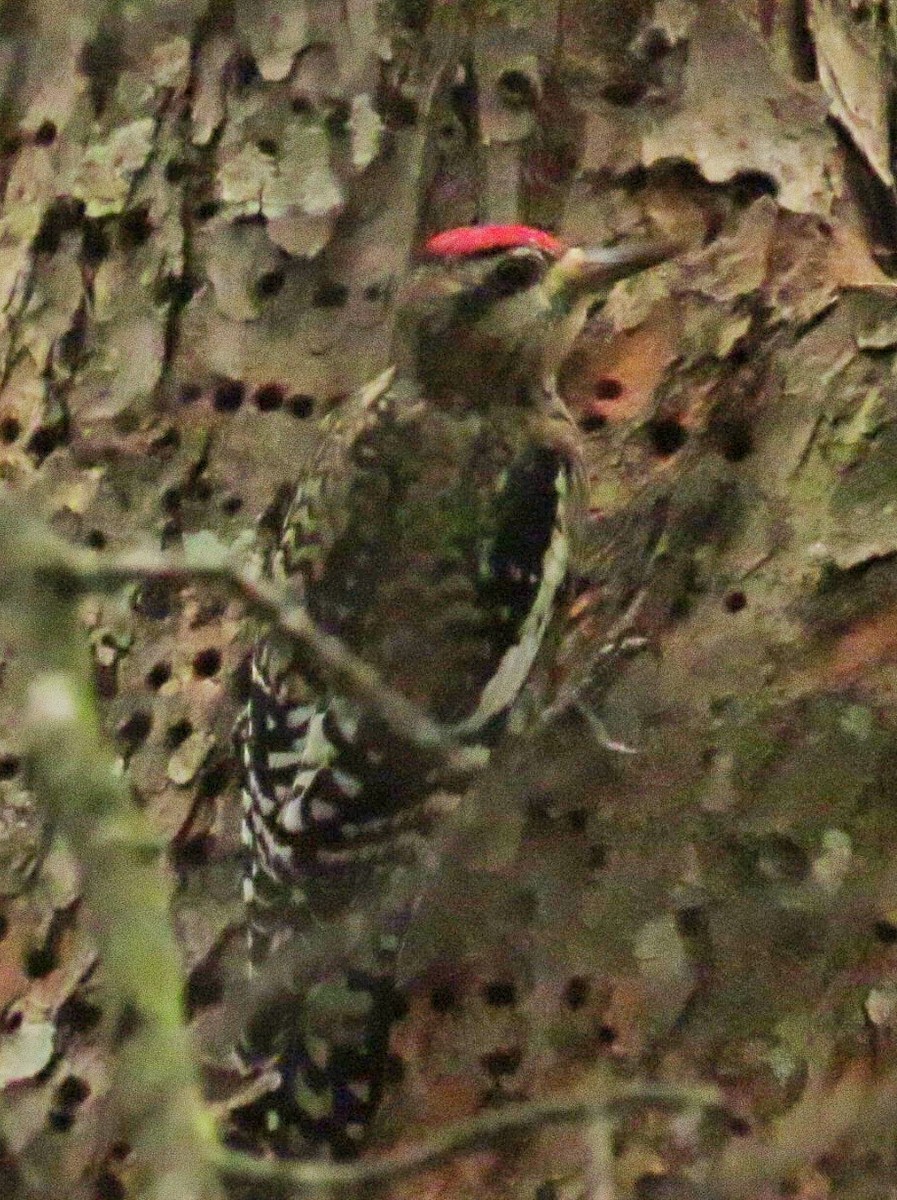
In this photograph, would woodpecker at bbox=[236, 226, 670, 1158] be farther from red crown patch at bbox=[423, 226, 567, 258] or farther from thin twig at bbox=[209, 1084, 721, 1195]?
thin twig at bbox=[209, 1084, 721, 1195]

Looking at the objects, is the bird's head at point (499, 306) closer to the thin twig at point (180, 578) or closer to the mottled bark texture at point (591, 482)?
the mottled bark texture at point (591, 482)

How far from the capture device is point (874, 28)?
8.60 ft

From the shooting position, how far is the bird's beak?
241 centimetres

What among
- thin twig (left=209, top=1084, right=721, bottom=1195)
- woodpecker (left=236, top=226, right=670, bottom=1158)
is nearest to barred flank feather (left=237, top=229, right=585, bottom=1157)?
woodpecker (left=236, top=226, right=670, bottom=1158)

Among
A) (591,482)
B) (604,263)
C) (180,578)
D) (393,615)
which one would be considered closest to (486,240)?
(604,263)

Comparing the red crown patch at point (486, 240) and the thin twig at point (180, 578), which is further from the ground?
the thin twig at point (180, 578)

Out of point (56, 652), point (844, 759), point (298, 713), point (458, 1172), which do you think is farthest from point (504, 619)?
point (56, 652)

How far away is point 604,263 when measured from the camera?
2.43 m

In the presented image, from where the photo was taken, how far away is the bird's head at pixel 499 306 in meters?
2.44

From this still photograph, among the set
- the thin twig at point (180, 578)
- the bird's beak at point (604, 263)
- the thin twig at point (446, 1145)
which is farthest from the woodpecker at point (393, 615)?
the thin twig at point (180, 578)

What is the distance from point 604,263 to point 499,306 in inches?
18.2

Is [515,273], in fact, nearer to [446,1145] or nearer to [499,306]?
[499,306]

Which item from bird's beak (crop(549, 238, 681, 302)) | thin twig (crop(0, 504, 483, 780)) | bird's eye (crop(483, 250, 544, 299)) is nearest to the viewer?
thin twig (crop(0, 504, 483, 780))

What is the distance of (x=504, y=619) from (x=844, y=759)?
0.59 m
